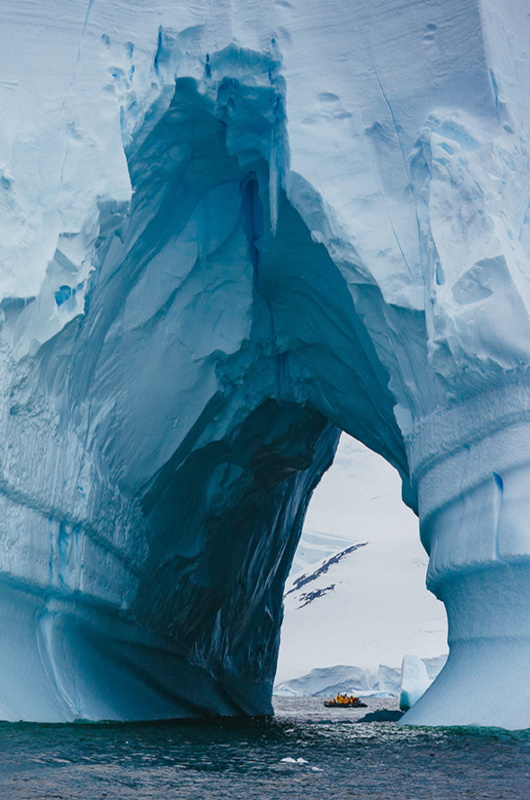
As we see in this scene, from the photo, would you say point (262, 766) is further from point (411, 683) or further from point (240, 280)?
point (411, 683)

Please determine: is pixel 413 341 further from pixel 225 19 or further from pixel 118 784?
pixel 118 784

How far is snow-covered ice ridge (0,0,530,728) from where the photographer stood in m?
6.12

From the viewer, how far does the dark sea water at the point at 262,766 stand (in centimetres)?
310

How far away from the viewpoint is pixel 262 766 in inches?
160

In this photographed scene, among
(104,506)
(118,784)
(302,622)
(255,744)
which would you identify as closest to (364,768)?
(118,784)

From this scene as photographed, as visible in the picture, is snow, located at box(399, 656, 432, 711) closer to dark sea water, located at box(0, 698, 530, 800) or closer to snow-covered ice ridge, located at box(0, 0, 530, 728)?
snow-covered ice ridge, located at box(0, 0, 530, 728)

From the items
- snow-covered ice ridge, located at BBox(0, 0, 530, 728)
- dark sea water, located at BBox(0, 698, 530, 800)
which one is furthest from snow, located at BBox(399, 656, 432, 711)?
dark sea water, located at BBox(0, 698, 530, 800)

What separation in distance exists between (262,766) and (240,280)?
5.78 meters

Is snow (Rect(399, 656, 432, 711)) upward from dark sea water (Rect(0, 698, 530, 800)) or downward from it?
upward

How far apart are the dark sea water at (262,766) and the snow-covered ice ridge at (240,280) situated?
30.3 inches

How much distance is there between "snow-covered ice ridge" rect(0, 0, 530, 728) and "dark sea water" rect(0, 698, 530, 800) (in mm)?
769

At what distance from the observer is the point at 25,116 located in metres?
6.65

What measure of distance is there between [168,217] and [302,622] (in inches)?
1330

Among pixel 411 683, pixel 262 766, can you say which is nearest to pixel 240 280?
pixel 262 766
